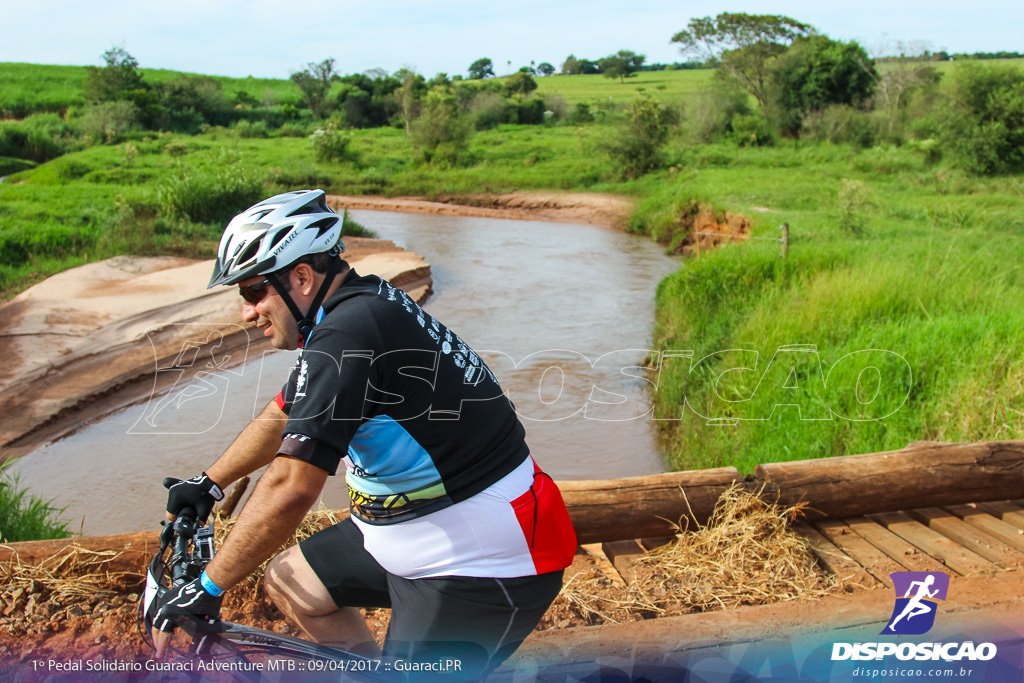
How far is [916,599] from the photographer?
3420 mm

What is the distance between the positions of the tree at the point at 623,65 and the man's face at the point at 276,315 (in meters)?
80.0

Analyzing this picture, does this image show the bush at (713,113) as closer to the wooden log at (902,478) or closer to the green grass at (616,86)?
the green grass at (616,86)

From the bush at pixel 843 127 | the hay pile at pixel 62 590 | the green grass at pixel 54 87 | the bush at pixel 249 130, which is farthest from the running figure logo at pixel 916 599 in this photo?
the green grass at pixel 54 87

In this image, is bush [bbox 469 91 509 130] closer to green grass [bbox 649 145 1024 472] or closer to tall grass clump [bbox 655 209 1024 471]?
green grass [bbox 649 145 1024 472]

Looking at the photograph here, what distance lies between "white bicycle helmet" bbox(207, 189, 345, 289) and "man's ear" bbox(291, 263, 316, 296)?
0.11 ft

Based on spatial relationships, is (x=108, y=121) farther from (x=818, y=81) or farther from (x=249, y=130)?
(x=818, y=81)

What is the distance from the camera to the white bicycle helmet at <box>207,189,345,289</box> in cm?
213

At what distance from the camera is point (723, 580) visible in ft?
12.6

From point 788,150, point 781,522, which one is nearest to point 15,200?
point 781,522

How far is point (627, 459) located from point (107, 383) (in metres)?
5.68

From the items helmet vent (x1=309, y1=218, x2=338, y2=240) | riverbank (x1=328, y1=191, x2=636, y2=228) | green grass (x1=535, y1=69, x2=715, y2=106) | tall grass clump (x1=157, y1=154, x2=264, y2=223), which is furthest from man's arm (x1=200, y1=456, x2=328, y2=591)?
green grass (x1=535, y1=69, x2=715, y2=106)

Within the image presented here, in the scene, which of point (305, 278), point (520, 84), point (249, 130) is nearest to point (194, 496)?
point (305, 278)

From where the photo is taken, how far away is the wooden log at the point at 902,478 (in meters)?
4.25

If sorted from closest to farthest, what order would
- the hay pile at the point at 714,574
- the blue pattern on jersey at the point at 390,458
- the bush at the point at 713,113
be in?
the blue pattern on jersey at the point at 390,458 < the hay pile at the point at 714,574 < the bush at the point at 713,113
